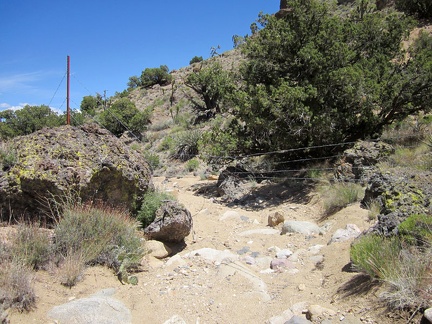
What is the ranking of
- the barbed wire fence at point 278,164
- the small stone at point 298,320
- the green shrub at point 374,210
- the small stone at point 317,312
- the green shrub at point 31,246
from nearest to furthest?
the small stone at point 298,320, the small stone at point 317,312, the green shrub at point 31,246, the green shrub at point 374,210, the barbed wire fence at point 278,164

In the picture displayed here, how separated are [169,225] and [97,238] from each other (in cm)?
142

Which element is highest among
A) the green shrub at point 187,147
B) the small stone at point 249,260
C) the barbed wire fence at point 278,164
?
the green shrub at point 187,147

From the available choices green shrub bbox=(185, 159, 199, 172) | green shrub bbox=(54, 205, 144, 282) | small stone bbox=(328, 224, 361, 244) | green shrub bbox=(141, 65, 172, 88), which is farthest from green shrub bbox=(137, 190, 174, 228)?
green shrub bbox=(141, 65, 172, 88)

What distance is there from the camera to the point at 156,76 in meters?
38.6

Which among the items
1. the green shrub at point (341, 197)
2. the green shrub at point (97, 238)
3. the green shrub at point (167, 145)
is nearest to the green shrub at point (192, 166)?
the green shrub at point (167, 145)

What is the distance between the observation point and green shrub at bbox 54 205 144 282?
4.87 metres

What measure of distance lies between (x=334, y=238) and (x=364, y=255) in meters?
2.15

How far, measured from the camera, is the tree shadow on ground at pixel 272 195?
976 centimetres

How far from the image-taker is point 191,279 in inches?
194

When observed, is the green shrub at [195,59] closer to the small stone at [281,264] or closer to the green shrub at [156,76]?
the green shrub at [156,76]

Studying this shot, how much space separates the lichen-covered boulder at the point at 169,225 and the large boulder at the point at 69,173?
2.23ft

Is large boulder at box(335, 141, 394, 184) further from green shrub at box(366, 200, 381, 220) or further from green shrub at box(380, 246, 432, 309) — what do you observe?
green shrub at box(380, 246, 432, 309)

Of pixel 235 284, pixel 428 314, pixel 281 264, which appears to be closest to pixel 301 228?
pixel 281 264

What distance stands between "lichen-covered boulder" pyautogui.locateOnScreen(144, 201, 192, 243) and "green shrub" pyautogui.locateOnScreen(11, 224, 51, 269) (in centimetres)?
192
